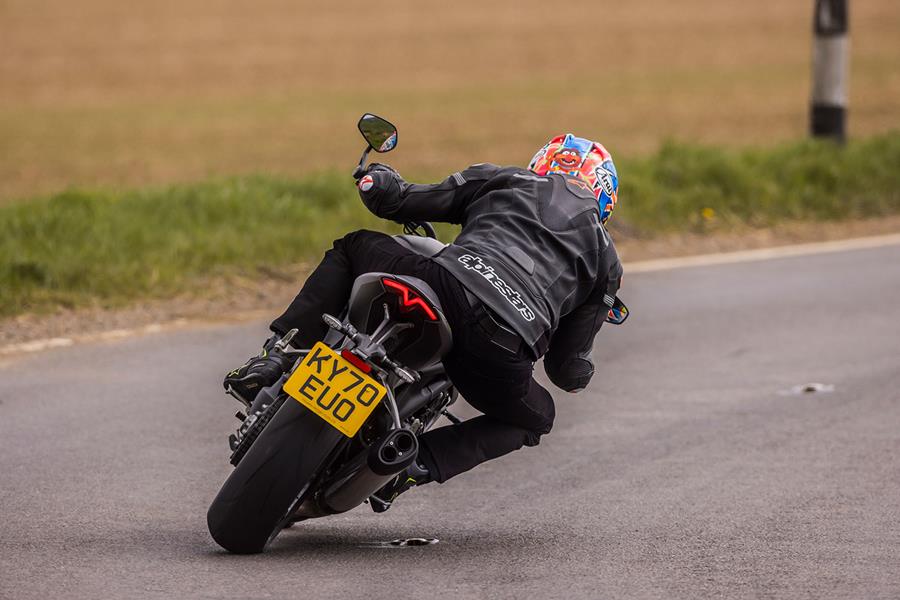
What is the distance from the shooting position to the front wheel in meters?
5.13

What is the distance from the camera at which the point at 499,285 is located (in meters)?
5.30

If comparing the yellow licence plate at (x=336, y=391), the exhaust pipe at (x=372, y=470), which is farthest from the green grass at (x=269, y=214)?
the yellow licence plate at (x=336, y=391)

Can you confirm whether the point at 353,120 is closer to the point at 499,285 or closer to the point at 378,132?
the point at 378,132

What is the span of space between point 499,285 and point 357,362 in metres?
0.55

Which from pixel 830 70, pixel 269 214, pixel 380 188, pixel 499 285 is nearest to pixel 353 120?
pixel 830 70

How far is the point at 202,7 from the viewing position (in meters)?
49.5

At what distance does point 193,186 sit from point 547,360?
7.87 meters

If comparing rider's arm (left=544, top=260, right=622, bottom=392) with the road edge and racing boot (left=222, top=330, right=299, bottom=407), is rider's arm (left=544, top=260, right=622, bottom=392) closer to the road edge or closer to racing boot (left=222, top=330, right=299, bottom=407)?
racing boot (left=222, top=330, right=299, bottom=407)

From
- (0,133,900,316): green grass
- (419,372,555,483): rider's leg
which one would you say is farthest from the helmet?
(0,133,900,316): green grass

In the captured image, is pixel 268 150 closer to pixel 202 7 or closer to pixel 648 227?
pixel 648 227

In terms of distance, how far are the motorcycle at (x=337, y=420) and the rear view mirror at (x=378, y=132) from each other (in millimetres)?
757

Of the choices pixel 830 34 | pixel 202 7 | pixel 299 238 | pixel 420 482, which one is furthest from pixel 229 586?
pixel 202 7

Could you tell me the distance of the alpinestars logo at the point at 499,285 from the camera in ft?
17.4

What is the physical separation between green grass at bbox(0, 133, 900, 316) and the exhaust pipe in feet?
14.9
